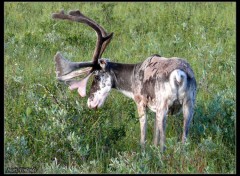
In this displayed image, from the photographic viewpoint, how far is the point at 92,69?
7.68m

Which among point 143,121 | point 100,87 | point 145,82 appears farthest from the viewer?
point 100,87

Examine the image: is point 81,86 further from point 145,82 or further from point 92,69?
point 145,82

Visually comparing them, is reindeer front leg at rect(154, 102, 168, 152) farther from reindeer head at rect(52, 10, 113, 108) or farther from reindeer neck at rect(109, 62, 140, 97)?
reindeer head at rect(52, 10, 113, 108)

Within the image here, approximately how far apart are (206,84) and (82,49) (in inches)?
130

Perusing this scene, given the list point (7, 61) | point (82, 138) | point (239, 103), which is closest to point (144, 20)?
point (7, 61)

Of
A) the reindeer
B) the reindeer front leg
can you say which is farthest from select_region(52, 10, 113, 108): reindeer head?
the reindeer front leg

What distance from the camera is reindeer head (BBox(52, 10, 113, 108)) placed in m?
7.64

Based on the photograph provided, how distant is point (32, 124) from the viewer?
24.3 ft

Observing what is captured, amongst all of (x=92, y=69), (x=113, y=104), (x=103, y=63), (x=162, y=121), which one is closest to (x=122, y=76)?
(x=103, y=63)

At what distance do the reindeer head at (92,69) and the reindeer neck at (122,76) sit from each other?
72 mm

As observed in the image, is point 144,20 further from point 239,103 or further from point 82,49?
point 239,103

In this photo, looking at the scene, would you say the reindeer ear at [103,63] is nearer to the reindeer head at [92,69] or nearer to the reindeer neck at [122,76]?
the reindeer head at [92,69]

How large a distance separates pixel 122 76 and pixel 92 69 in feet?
1.33

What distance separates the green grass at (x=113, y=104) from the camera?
6711mm
